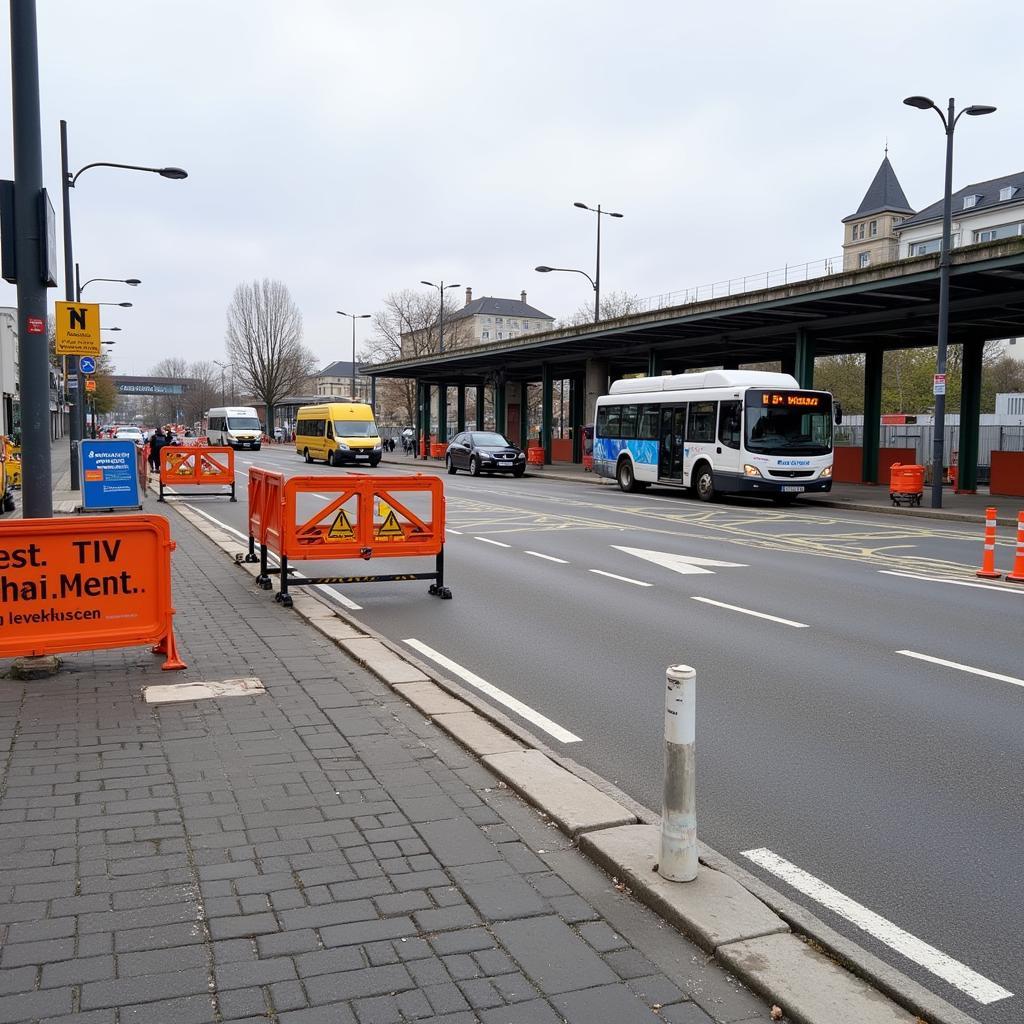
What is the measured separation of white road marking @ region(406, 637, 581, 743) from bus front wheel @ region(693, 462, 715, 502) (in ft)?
60.8

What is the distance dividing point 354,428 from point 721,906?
41.6 m

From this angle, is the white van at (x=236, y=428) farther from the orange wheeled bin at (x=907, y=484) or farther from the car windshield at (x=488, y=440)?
the orange wheeled bin at (x=907, y=484)

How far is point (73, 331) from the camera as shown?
58.0 ft

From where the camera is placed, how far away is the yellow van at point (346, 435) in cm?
4341

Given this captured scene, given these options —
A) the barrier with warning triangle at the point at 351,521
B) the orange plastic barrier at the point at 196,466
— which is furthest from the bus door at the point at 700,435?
the barrier with warning triangle at the point at 351,521

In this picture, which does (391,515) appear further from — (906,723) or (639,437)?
(639,437)

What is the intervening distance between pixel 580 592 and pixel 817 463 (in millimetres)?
15330

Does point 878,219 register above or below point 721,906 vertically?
above

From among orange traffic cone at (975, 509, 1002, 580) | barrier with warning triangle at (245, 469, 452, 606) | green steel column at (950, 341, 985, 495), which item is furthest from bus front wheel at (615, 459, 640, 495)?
barrier with warning triangle at (245, 469, 452, 606)

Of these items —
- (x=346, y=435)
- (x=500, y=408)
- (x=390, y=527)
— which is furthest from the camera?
(x=500, y=408)

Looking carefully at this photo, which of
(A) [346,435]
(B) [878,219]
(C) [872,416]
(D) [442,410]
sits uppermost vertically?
(B) [878,219]

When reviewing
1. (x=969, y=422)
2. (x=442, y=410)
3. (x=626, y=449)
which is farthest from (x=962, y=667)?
(x=442, y=410)

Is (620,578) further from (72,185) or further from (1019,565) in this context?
(72,185)

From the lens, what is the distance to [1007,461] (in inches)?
1113
